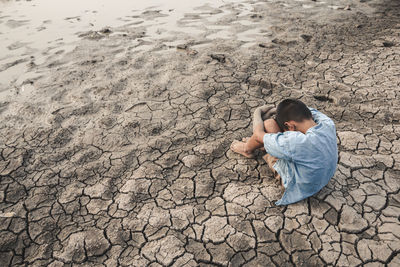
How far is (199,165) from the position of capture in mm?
2449

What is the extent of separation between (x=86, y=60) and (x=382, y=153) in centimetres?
397

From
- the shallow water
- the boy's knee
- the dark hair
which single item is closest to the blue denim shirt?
the dark hair

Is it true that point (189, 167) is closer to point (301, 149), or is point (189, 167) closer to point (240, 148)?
point (240, 148)

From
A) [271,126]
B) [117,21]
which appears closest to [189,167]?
[271,126]

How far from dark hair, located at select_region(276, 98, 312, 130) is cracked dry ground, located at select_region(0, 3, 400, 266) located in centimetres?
58

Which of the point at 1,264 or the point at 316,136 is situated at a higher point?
the point at 316,136

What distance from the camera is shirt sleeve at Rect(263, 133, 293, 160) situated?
1820 mm

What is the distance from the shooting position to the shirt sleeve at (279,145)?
1820 mm

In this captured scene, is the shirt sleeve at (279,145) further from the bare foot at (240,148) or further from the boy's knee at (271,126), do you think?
the bare foot at (240,148)

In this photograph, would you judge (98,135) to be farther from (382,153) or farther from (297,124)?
(382,153)

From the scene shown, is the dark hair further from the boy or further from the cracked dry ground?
the cracked dry ground

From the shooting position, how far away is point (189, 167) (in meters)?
2.44

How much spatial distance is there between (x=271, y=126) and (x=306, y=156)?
436mm

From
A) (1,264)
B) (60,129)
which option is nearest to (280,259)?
(1,264)
